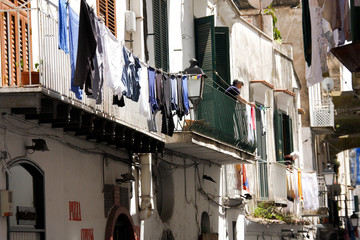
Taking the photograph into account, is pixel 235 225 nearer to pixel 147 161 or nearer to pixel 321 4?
pixel 147 161

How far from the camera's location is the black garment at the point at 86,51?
40.6ft

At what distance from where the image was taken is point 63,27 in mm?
12359

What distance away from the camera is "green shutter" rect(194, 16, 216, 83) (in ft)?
71.3

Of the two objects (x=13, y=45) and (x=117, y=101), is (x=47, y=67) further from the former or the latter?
(x=117, y=101)

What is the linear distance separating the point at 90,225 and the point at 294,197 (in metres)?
14.6

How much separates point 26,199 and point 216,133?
7.02m

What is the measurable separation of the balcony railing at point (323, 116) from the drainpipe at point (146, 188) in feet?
57.9

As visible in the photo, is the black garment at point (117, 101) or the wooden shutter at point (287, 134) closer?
the black garment at point (117, 101)

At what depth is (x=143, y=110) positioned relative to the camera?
1550 centimetres

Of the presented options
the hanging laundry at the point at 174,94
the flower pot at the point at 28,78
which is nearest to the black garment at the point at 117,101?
the flower pot at the point at 28,78

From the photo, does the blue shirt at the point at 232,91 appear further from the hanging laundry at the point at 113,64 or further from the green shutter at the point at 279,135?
the green shutter at the point at 279,135

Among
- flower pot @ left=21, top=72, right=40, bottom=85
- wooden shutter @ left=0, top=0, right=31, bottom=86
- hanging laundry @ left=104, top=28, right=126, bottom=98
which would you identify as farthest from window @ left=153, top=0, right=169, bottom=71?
flower pot @ left=21, top=72, right=40, bottom=85

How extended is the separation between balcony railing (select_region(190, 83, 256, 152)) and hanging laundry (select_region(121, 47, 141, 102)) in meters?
3.32

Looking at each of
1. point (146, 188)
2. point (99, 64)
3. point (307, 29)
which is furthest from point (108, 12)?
point (307, 29)
